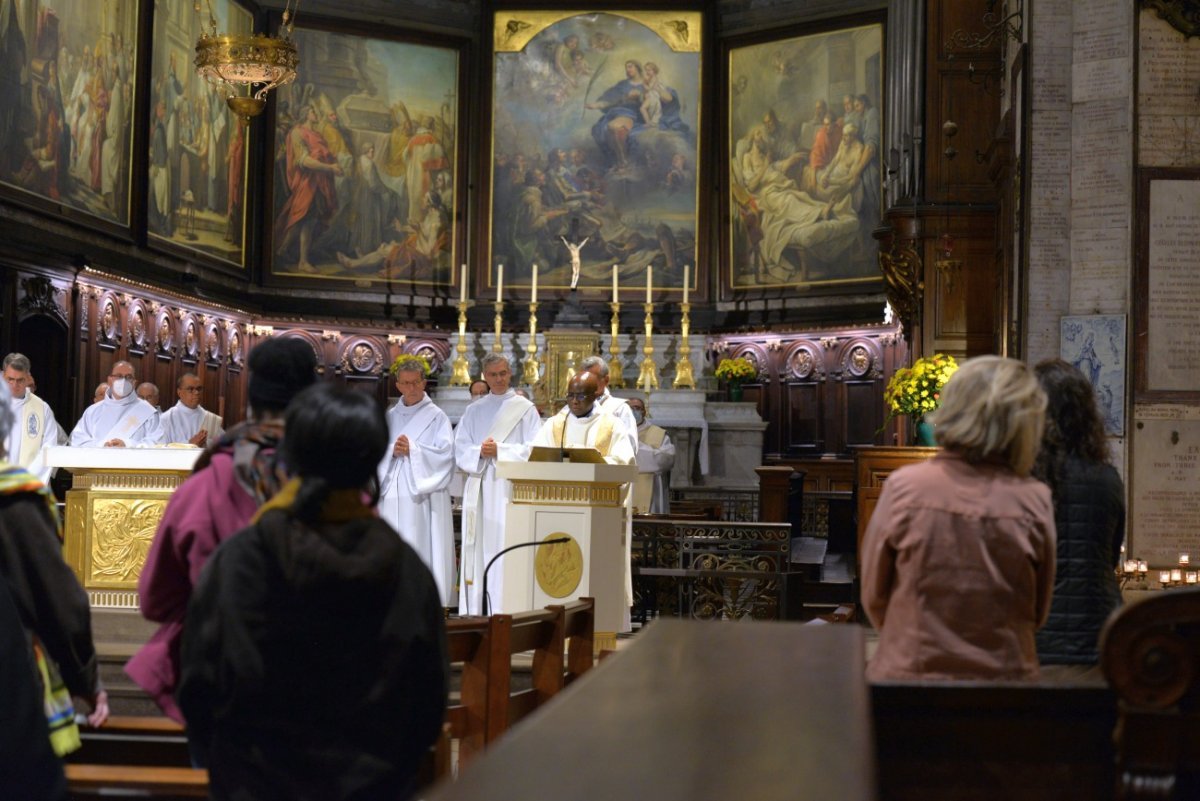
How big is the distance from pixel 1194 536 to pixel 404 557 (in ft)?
25.1

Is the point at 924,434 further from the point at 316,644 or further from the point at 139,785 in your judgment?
the point at 316,644

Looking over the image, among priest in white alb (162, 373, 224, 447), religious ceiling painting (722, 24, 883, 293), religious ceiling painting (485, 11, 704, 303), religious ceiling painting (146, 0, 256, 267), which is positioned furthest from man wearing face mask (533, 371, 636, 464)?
religious ceiling painting (485, 11, 704, 303)

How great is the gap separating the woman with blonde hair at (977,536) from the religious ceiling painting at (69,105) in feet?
43.1

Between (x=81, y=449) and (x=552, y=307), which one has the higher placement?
(x=552, y=307)

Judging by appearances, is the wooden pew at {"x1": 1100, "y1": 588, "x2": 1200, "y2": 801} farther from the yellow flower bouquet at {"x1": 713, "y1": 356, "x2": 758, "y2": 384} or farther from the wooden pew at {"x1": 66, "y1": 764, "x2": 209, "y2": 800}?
the yellow flower bouquet at {"x1": 713, "y1": 356, "x2": 758, "y2": 384}

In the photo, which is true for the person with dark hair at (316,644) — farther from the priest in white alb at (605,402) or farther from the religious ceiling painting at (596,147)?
the religious ceiling painting at (596,147)

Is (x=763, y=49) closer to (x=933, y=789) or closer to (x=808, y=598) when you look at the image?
(x=808, y=598)

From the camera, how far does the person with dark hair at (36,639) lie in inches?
122

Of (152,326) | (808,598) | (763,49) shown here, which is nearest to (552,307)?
(763,49)

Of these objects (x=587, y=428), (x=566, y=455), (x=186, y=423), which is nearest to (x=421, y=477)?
(x=587, y=428)

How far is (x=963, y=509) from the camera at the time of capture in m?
3.50

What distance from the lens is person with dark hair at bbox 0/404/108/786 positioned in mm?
3109

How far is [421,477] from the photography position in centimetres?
1030

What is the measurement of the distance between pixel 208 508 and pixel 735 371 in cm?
1771
